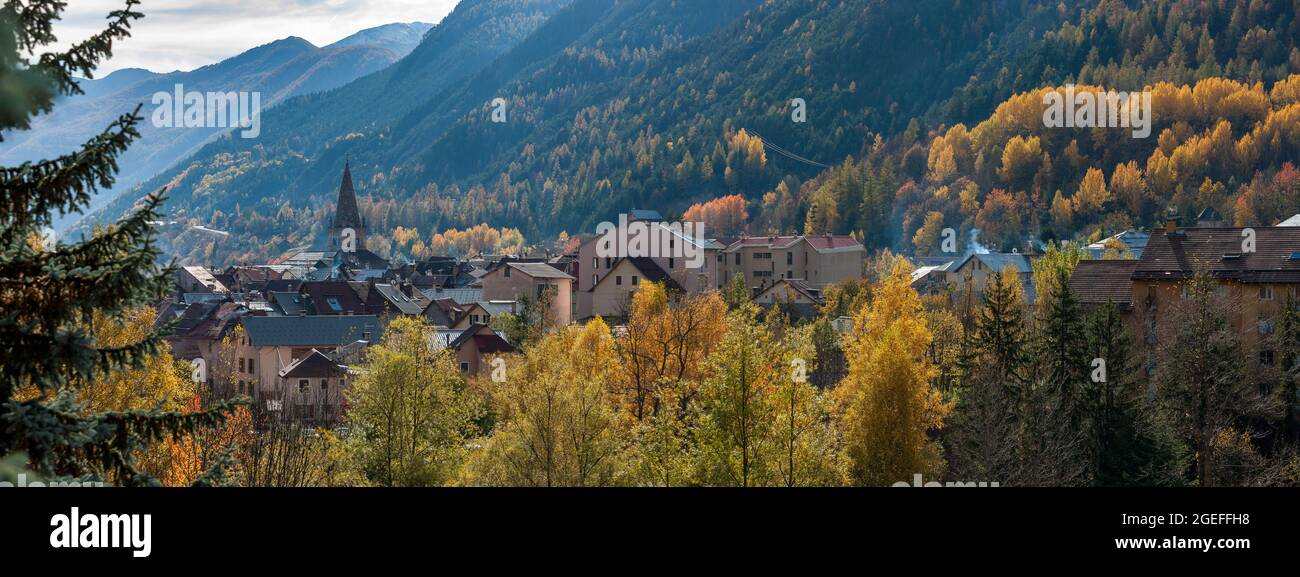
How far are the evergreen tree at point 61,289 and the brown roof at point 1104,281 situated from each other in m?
50.4

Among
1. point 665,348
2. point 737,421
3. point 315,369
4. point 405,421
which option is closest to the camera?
point 737,421

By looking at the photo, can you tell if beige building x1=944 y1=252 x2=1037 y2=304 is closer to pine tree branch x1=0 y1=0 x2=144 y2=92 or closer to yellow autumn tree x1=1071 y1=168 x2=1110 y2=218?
yellow autumn tree x1=1071 y1=168 x2=1110 y2=218

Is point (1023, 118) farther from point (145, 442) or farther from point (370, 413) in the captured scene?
→ point (145, 442)

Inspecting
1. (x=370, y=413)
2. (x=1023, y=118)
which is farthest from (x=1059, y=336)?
(x=1023, y=118)

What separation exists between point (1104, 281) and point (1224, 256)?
5481 millimetres

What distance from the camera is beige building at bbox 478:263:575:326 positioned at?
99.6 metres

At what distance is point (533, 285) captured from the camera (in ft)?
338

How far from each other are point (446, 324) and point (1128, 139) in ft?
386

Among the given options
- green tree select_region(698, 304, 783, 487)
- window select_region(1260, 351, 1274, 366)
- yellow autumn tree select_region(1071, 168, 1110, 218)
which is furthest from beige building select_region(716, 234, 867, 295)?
green tree select_region(698, 304, 783, 487)

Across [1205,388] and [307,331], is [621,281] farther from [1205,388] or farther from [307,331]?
[1205,388]

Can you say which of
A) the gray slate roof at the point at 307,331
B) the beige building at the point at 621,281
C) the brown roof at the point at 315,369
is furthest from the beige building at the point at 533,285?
the brown roof at the point at 315,369

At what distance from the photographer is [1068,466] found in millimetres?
40250

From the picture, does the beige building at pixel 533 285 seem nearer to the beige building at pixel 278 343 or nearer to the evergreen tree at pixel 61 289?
the beige building at pixel 278 343

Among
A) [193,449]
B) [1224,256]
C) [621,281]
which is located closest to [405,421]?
[193,449]
